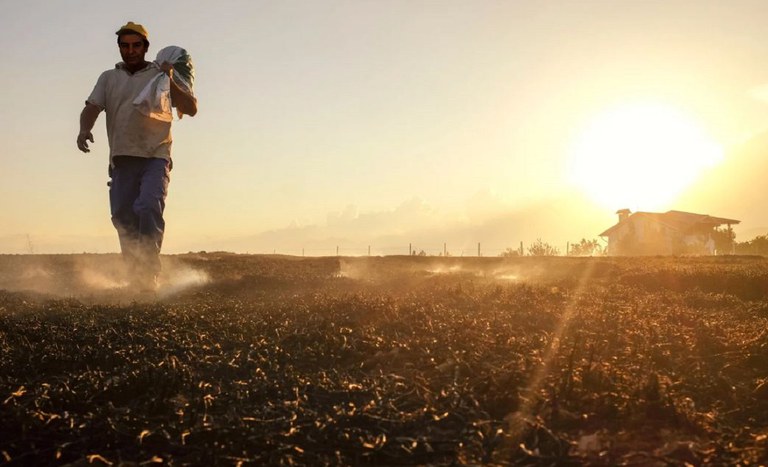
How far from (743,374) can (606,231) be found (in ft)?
227

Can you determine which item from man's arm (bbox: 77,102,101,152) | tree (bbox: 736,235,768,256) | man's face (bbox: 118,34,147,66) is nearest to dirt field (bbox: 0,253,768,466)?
man's arm (bbox: 77,102,101,152)

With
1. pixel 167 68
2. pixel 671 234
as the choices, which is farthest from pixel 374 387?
pixel 671 234

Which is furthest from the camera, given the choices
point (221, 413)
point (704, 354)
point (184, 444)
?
point (704, 354)

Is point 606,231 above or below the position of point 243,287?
above

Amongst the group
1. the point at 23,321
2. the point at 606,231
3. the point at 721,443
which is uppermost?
the point at 606,231

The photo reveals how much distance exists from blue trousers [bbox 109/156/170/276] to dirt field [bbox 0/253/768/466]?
221 cm

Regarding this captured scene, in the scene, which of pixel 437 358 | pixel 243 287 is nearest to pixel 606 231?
pixel 243 287

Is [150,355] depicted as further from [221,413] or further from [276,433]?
[276,433]

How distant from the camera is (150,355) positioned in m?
3.32

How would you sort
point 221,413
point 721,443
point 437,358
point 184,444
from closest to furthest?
point 184,444 < point 721,443 < point 221,413 < point 437,358

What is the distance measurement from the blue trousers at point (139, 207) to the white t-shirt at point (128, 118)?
178mm

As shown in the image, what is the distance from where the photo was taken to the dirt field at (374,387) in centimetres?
206

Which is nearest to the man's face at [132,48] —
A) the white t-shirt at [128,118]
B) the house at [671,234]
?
the white t-shirt at [128,118]

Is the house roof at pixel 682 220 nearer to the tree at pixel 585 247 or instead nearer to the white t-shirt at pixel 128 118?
the tree at pixel 585 247
